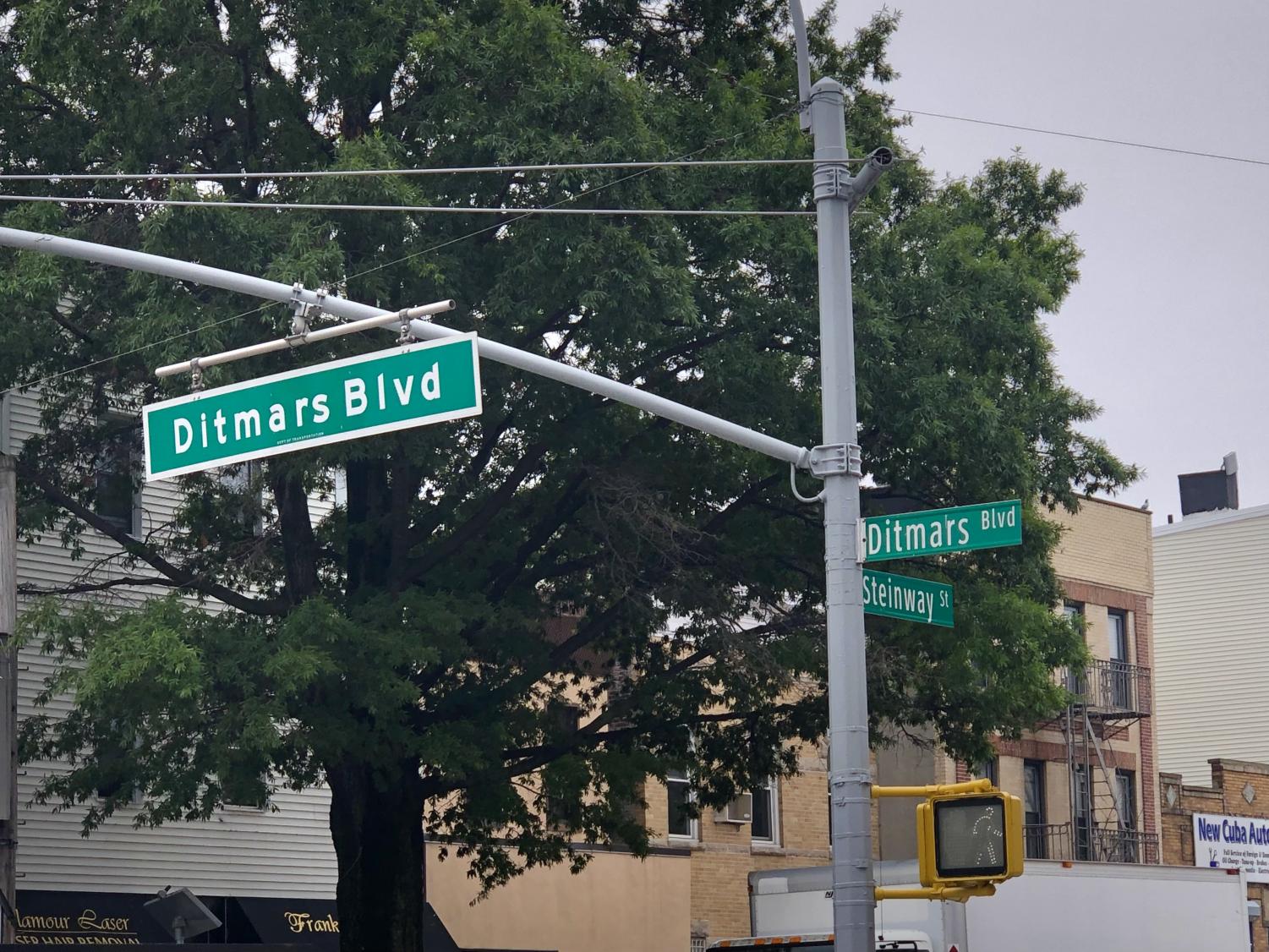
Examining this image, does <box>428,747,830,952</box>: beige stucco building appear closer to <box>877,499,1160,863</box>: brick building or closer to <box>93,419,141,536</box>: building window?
<box>877,499,1160,863</box>: brick building

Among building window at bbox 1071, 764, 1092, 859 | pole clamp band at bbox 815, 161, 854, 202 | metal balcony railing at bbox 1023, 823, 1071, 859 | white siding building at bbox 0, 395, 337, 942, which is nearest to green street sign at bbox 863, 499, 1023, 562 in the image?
pole clamp band at bbox 815, 161, 854, 202

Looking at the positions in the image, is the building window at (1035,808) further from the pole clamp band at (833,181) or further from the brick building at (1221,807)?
the pole clamp band at (833,181)

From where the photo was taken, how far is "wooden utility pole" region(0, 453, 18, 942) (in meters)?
15.9

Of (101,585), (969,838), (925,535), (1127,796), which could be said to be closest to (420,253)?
(101,585)

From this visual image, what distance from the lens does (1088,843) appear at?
119 feet

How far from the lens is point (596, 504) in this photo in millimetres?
19266

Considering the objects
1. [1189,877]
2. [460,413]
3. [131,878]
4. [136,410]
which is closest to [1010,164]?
[1189,877]

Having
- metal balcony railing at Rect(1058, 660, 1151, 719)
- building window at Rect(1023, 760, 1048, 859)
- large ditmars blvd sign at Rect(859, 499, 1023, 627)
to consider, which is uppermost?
large ditmars blvd sign at Rect(859, 499, 1023, 627)

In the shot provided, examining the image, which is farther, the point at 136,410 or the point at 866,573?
the point at 136,410

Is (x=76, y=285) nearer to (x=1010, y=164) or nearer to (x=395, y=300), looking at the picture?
(x=395, y=300)

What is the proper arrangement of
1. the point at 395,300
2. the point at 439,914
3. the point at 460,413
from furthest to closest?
the point at 439,914 < the point at 395,300 < the point at 460,413

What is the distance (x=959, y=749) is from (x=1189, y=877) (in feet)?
10.1

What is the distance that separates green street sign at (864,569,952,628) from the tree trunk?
329 inches

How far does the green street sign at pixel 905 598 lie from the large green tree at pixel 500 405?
203 inches
